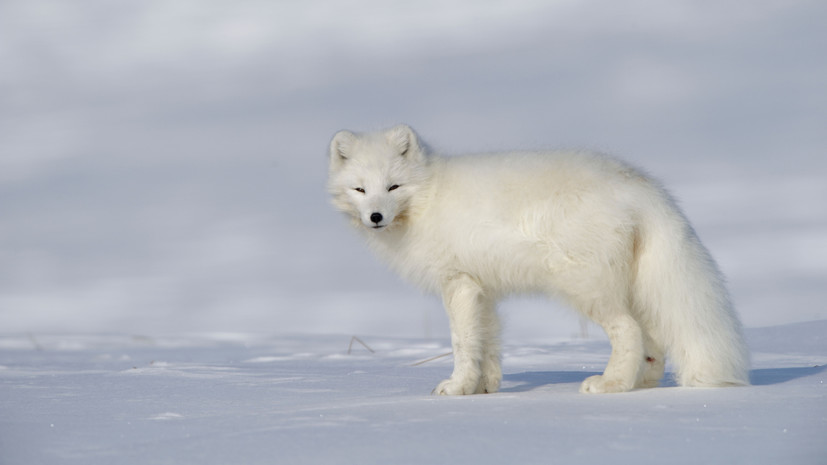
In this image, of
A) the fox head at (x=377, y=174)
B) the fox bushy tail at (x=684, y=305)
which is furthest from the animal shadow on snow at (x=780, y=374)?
the fox head at (x=377, y=174)

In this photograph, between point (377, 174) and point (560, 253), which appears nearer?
point (560, 253)

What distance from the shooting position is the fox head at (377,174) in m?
3.74

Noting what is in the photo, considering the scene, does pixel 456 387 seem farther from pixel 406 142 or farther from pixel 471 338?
pixel 406 142

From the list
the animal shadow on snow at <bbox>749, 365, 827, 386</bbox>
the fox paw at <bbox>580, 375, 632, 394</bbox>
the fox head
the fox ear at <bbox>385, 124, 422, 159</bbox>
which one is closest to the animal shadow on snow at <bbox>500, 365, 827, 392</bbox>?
the animal shadow on snow at <bbox>749, 365, 827, 386</bbox>

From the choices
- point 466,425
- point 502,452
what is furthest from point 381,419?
point 502,452

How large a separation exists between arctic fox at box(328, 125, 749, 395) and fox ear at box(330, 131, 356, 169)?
120mm

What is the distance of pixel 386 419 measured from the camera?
252cm

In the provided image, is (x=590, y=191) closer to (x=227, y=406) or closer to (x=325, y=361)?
(x=227, y=406)

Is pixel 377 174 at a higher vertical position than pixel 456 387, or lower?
higher

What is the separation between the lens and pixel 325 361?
568 centimetres

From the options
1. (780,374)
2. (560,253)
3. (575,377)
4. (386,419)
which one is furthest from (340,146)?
(780,374)

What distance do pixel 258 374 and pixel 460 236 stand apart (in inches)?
64.7

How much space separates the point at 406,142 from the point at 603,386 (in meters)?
1.48

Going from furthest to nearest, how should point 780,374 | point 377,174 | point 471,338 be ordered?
point 780,374 → point 377,174 → point 471,338
